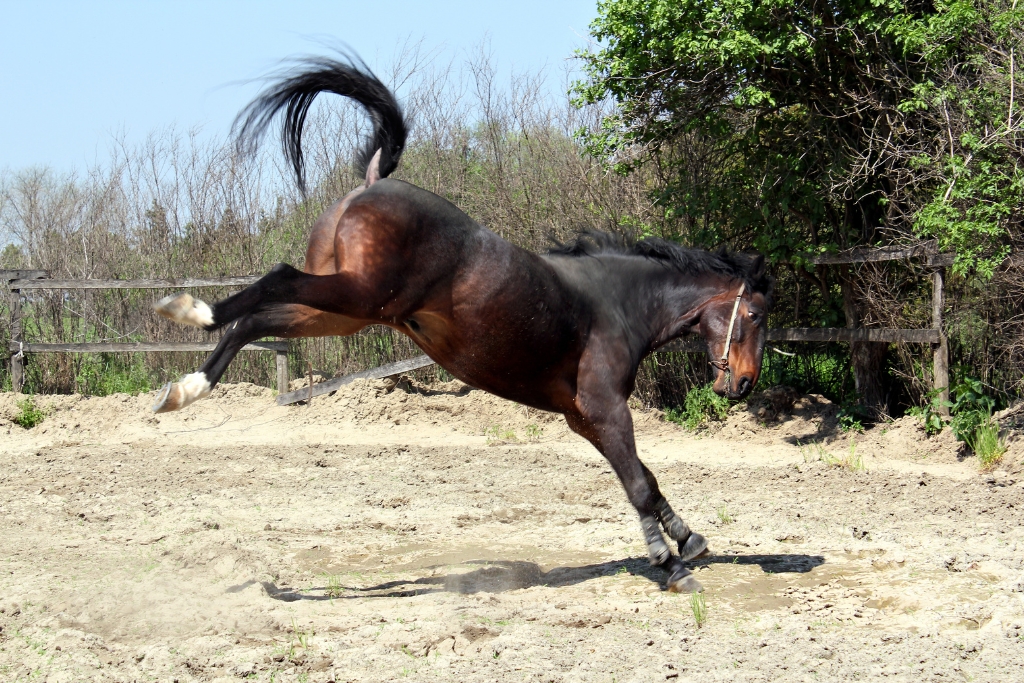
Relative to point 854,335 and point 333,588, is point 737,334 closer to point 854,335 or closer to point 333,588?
point 333,588

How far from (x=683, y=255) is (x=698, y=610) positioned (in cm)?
213

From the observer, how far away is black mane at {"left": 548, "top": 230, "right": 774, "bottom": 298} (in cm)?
552

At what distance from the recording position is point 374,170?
16.9ft

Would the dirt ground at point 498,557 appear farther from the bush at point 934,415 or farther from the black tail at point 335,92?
the black tail at point 335,92

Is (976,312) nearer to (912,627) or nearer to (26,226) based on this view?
(912,627)

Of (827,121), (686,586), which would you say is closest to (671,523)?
(686,586)

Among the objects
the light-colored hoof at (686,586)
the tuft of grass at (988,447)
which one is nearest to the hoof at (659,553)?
the light-colored hoof at (686,586)

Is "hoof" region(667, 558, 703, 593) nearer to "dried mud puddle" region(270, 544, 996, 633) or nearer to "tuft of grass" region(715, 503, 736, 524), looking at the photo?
"dried mud puddle" region(270, 544, 996, 633)

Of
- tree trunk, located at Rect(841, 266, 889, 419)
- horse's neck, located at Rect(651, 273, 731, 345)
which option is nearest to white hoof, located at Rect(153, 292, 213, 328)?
horse's neck, located at Rect(651, 273, 731, 345)

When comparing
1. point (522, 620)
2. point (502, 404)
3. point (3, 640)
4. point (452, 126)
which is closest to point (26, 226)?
point (452, 126)

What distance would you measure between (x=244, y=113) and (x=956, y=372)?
7.20m

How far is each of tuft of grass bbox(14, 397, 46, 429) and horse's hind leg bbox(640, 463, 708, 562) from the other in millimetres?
8658

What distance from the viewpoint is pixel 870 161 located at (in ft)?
30.3

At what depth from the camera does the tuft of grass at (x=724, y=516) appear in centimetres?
646
